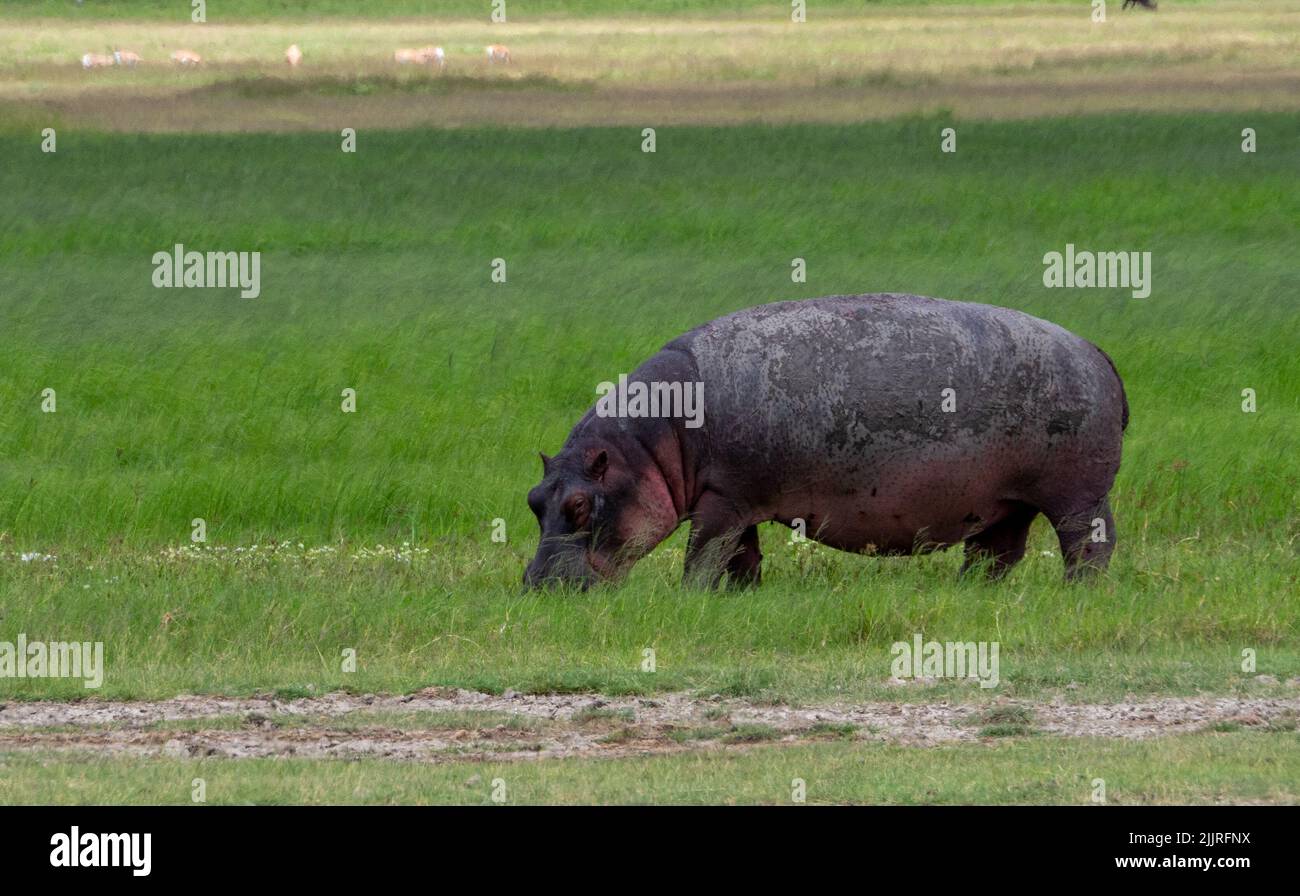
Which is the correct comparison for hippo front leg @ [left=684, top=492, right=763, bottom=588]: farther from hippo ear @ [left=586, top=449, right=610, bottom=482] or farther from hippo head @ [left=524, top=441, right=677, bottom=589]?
hippo ear @ [left=586, top=449, right=610, bottom=482]

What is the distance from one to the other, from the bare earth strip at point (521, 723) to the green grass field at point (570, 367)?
0.22 metres

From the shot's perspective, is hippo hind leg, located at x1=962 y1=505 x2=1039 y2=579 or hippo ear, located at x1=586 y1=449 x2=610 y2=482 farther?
hippo hind leg, located at x1=962 y1=505 x2=1039 y2=579

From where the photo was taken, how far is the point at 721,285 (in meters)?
24.9

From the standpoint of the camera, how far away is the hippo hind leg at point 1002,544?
13703mm

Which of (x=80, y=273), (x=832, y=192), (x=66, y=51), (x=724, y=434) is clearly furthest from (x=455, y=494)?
(x=66, y=51)

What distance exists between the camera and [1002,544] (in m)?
13.8

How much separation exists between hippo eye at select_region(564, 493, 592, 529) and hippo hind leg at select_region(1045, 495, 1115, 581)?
9.43ft

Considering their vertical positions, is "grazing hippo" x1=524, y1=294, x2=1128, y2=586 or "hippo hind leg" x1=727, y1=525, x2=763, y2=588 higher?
"grazing hippo" x1=524, y1=294, x2=1128, y2=586

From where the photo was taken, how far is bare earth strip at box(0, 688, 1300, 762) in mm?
9148

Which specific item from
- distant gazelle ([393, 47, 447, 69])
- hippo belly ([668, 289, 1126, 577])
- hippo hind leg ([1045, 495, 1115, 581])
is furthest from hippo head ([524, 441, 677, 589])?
distant gazelle ([393, 47, 447, 69])

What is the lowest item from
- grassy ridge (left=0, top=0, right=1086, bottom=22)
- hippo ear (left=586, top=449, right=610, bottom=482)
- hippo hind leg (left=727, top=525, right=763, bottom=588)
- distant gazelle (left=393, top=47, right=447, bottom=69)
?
hippo hind leg (left=727, top=525, right=763, bottom=588)

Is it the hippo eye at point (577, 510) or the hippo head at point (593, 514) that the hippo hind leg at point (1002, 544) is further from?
the hippo eye at point (577, 510)

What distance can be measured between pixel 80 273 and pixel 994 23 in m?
30.6
